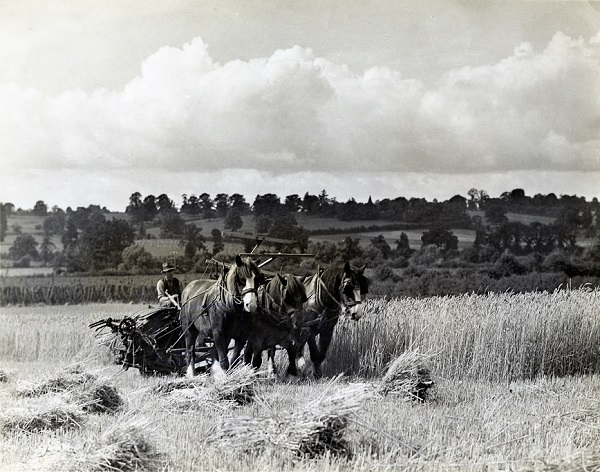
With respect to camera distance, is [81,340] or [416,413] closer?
[416,413]

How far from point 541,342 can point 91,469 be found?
31.6ft

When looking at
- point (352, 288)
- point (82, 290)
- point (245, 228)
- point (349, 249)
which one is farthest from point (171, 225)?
point (349, 249)

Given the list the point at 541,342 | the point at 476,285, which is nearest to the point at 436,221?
the point at 476,285

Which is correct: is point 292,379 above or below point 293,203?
below

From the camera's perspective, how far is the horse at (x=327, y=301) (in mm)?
12203

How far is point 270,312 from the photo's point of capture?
1218 cm

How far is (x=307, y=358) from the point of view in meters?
13.5

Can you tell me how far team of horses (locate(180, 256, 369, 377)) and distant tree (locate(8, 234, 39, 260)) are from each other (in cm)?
339

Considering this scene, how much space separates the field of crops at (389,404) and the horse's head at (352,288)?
1286 mm

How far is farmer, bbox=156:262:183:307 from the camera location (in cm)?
1312

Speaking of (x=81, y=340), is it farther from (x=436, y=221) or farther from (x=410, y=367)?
(x=436, y=221)

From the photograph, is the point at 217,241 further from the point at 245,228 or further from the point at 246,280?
the point at 246,280

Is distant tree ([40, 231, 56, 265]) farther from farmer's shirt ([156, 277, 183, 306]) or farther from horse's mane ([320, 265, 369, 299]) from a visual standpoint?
horse's mane ([320, 265, 369, 299])

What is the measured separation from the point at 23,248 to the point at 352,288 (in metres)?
6.22
